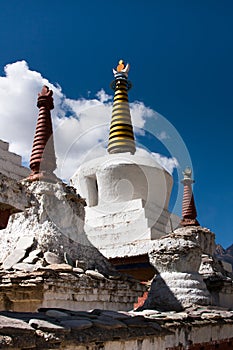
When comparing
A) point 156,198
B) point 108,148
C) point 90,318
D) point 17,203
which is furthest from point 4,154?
point 90,318

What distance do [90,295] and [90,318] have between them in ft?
14.1

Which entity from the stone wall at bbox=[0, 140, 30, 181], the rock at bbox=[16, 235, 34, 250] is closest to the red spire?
the rock at bbox=[16, 235, 34, 250]

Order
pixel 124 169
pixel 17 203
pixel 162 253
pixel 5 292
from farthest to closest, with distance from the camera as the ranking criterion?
pixel 124 169
pixel 162 253
pixel 5 292
pixel 17 203

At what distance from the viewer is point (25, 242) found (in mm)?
9781

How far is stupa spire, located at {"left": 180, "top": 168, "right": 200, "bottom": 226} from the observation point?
875 inches

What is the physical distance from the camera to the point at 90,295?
929cm

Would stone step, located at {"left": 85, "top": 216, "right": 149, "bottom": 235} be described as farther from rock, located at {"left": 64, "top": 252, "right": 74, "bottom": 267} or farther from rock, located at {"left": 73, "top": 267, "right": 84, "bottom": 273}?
rock, located at {"left": 73, "top": 267, "right": 84, "bottom": 273}

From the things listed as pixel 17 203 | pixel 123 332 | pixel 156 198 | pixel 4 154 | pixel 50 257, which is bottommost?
pixel 123 332

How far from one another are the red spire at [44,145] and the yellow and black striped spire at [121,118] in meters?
10.2

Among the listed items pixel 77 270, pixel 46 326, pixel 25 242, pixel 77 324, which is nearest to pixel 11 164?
pixel 25 242

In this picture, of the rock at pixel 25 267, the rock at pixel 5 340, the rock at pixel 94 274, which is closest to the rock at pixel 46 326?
the rock at pixel 5 340

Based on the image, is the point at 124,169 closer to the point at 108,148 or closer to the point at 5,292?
the point at 108,148

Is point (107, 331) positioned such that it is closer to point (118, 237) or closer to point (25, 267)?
point (25, 267)

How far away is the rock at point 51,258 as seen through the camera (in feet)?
30.4
